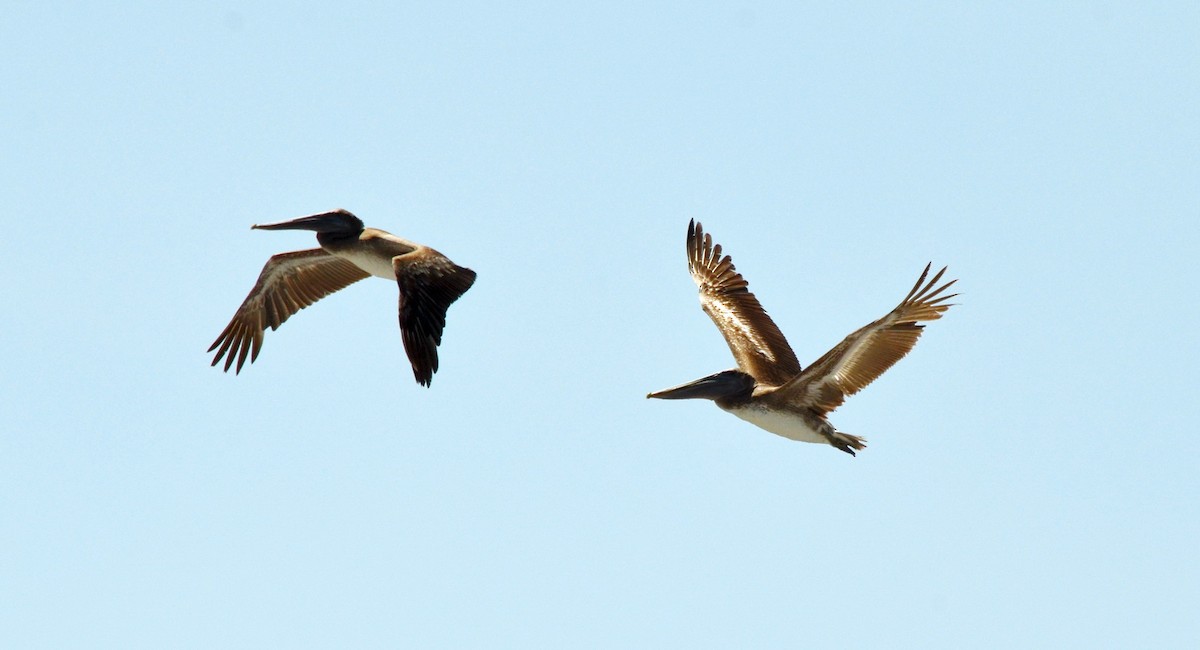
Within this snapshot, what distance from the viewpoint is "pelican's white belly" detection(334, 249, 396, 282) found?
68.3 feet

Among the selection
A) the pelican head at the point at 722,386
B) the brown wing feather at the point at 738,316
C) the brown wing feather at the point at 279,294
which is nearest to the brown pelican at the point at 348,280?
the brown wing feather at the point at 279,294

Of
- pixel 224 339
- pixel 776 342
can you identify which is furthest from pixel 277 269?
pixel 776 342

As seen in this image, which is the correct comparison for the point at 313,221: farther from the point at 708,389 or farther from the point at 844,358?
the point at 844,358

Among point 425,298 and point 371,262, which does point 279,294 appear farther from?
point 425,298

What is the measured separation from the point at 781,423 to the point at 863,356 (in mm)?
1456

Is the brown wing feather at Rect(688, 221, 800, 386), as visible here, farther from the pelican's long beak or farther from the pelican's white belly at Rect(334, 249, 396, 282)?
the pelican's long beak

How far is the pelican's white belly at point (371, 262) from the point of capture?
20.8 meters

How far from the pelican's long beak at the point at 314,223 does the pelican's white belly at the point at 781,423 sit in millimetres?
5903

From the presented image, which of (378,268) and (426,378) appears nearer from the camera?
(426,378)

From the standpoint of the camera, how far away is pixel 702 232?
75.7 feet

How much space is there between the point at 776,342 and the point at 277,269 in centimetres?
693

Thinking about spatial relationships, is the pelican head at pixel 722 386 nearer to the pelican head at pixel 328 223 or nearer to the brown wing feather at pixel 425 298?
the brown wing feather at pixel 425 298

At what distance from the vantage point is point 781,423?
60.5ft

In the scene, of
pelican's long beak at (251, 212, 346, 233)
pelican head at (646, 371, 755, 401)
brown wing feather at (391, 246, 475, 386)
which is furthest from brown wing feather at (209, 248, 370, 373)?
pelican head at (646, 371, 755, 401)
